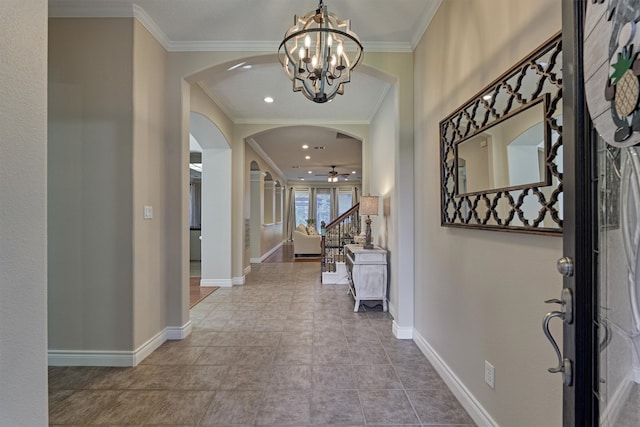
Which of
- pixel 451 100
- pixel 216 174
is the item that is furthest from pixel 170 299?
pixel 451 100

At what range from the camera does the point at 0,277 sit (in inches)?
37.3

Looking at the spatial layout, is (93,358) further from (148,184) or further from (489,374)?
(489,374)

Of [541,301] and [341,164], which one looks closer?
[541,301]

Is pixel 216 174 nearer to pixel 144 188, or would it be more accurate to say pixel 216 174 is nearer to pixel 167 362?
pixel 144 188

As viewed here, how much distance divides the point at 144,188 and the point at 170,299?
1.15 meters

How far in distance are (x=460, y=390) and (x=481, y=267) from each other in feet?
2.89

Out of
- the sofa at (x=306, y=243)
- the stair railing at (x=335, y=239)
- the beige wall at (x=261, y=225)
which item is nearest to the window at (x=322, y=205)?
the beige wall at (x=261, y=225)

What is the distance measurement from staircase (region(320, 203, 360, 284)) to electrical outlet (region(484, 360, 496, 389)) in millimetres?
3964

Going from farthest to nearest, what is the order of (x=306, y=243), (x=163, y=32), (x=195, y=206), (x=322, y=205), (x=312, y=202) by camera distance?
(x=322, y=205)
(x=312, y=202)
(x=195, y=206)
(x=306, y=243)
(x=163, y=32)

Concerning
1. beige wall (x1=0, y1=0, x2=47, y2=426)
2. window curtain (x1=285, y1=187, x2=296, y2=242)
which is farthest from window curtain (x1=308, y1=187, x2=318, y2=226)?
beige wall (x1=0, y1=0, x2=47, y2=426)

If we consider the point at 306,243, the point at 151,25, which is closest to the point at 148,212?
the point at 151,25

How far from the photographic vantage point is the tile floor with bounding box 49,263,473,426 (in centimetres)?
198

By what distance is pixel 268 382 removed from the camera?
2.38 m

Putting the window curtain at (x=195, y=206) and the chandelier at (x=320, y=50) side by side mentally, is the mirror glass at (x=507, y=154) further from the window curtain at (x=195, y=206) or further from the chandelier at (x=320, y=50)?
the window curtain at (x=195, y=206)
